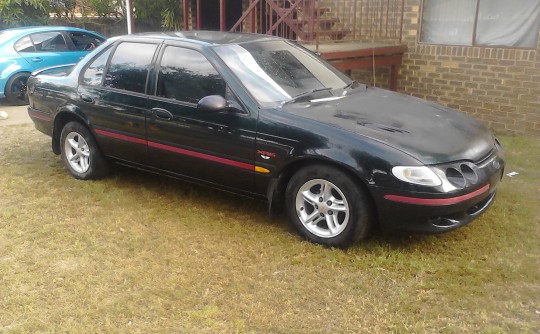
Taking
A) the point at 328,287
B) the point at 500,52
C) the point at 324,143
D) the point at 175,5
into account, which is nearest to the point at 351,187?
the point at 324,143

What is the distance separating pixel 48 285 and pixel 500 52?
7.15m

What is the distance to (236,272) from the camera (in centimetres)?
382

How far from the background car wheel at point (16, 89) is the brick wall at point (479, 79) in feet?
23.9

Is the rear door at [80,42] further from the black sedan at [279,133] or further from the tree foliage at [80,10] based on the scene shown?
the black sedan at [279,133]

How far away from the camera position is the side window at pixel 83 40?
1157 cm

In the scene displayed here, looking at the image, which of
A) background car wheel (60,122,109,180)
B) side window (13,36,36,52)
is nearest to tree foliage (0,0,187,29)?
side window (13,36,36,52)

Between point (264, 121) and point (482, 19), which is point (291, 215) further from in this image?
point (482, 19)

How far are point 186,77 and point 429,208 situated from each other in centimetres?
239


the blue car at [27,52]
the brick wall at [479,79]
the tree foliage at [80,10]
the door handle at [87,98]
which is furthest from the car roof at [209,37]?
the tree foliage at [80,10]

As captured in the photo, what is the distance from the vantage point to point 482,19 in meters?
8.32

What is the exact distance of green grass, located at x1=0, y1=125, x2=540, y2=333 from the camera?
3.25 metres

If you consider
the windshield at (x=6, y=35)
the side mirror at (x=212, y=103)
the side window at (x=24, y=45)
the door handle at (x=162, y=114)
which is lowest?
the door handle at (x=162, y=114)

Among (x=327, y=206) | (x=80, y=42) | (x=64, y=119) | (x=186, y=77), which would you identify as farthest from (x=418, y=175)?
(x=80, y=42)

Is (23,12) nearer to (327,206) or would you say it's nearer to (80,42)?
(80,42)
